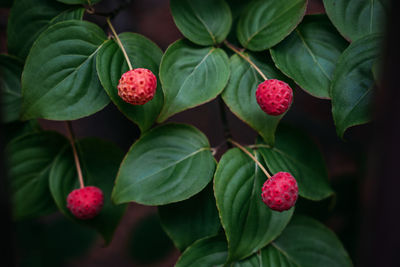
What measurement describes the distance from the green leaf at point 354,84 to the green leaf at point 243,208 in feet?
0.56

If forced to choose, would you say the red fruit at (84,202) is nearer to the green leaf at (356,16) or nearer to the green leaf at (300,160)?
the green leaf at (300,160)

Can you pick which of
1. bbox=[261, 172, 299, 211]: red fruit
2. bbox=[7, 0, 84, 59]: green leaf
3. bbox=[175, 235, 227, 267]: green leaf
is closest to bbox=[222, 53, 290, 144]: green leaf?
bbox=[261, 172, 299, 211]: red fruit

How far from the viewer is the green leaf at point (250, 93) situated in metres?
0.67

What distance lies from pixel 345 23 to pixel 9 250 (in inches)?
23.7

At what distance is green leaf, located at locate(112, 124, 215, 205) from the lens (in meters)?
0.66

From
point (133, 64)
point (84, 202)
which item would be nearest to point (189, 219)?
point (84, 202)

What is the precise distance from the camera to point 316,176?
769mm

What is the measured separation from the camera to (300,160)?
30.6 inches

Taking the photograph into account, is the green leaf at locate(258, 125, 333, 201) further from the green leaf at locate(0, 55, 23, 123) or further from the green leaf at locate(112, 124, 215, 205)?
the green leaf at locate(0, 55, 23, 123)

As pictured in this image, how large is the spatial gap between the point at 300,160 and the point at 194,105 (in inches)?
10.4

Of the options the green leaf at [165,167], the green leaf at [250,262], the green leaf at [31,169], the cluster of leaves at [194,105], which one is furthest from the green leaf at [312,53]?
the green leaf at [31,169]

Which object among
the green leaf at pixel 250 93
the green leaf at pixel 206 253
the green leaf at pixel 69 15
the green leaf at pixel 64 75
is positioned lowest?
the green leaf at pixel 206 253

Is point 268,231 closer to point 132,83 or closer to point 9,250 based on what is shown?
point 132,83

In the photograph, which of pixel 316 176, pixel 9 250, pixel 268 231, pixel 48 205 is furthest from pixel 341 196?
pixel 9 250
